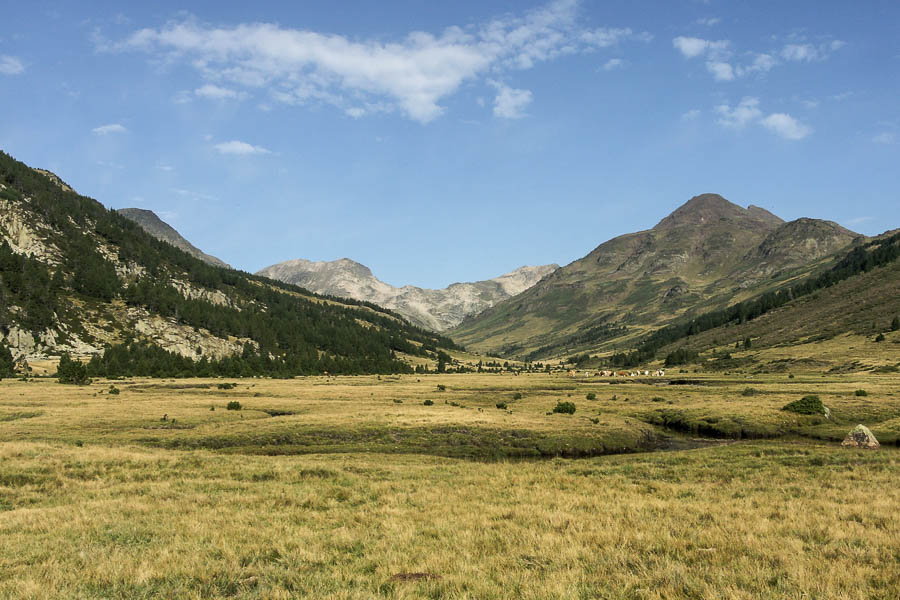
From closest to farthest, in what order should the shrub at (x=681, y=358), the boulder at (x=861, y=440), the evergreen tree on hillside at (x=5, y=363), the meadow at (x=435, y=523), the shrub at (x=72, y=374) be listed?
the meadow at (x=435, y=523) → the boulder at (x=861, y=440) → the shrub at (x=72, y=374) → the evergreen tree on hillside at (x=5, y=363) → the shrub at (x=681, y=358)

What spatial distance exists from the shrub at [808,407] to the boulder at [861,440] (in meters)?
13.3

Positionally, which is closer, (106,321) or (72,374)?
(72,374)

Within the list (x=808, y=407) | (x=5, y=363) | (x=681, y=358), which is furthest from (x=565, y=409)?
(x=681, y=358)

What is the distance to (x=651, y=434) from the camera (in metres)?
45.3

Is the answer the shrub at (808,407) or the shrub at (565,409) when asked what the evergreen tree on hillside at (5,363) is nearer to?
the shrub at (565,409)

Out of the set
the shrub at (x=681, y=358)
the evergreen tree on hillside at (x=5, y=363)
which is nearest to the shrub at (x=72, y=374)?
the evergreen tree on hillside at (x=5, y=363)

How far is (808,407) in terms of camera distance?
4722 centimetres

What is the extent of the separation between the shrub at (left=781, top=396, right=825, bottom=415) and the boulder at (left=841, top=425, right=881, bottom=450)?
13.3m

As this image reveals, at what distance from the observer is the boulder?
33.3 m

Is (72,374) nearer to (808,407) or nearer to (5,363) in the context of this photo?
(5,363)

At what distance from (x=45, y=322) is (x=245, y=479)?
161 metres

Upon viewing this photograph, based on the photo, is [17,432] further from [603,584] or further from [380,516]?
[603,584]

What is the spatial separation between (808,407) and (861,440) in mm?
14933

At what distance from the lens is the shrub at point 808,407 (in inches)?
1839
